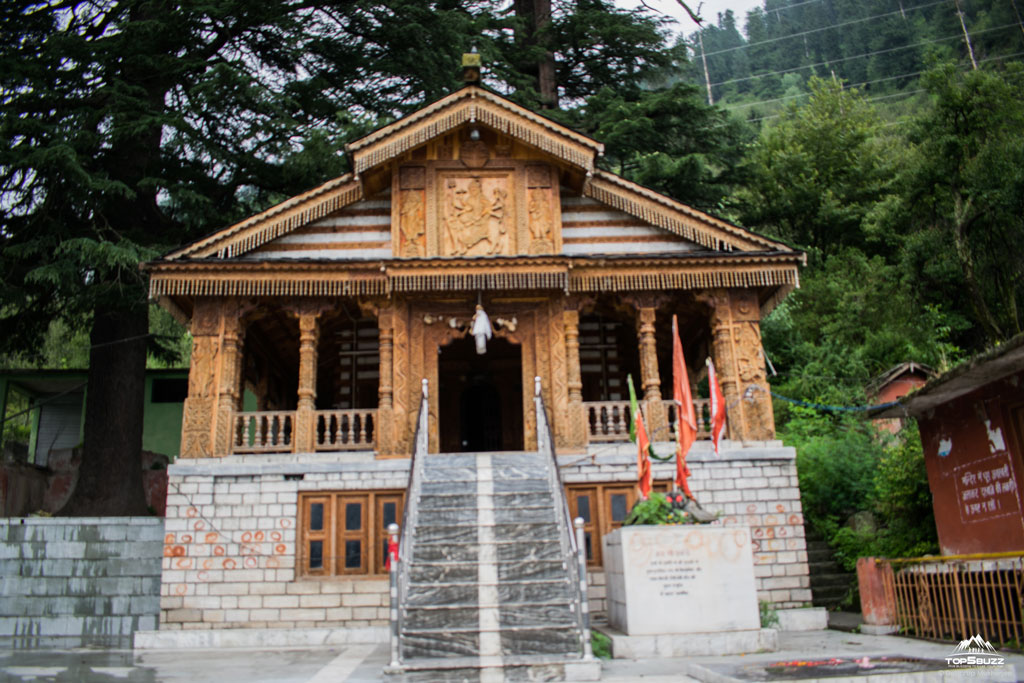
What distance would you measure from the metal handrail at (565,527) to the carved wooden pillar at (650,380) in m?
2.02

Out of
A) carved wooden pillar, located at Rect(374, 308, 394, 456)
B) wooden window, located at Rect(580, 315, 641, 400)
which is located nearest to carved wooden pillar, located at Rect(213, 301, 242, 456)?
carved wooden pillar, located at Rect(374, 308, 394, 456)

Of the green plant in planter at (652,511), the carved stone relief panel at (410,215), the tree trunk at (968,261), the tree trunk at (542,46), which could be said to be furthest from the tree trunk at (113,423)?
the tree trunk at (968,261)

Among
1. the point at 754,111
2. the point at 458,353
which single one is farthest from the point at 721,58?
the point at 458,353

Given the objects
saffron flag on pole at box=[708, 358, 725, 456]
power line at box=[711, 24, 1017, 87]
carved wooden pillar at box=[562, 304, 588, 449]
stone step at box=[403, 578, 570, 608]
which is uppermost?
power line at box=[711, 24, 1017, 87]

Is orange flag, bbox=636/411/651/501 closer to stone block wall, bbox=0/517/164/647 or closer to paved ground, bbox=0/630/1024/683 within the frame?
paved ground, bbox=0/630/1024/683

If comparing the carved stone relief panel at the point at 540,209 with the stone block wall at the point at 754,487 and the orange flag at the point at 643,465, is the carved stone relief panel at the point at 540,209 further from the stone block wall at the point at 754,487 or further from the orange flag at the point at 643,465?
the orange flag at the point at 643,465

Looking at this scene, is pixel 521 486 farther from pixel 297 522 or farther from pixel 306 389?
pixel 306 389

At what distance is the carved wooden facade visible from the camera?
15.2 m

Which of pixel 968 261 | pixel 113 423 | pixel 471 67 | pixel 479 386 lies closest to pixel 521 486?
pixel 479 386

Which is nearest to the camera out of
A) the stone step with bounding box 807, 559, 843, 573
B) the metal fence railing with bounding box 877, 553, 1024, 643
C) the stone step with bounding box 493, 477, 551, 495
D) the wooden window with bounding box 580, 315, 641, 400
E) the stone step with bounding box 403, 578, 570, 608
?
the metal fence railing with bounding box 877, 553, 1024, 643

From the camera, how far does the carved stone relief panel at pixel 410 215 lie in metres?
16.0

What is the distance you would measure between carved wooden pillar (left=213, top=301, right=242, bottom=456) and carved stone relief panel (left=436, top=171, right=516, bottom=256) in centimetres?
434

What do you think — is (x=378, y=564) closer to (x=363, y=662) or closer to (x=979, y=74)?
(x=363, y=662)

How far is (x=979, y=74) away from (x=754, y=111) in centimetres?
5039
